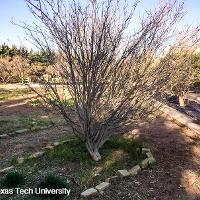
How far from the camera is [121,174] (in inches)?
211

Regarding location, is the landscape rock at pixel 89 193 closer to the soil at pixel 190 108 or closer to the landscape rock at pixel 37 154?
the landscape rock at pixel 37 154

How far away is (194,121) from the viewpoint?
877 centimetres

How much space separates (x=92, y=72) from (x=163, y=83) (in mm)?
1504

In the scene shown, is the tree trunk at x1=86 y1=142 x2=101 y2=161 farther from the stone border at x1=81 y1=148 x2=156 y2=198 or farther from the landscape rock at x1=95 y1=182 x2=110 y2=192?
the landscape rock at x1=95 y1=182 x2=110 y2=192

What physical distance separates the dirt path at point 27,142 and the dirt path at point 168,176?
2.23 m

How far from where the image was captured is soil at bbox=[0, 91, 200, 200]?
16.1 feet

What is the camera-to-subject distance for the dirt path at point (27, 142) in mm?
6767

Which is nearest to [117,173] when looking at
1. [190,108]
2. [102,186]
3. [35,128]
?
[102,186]

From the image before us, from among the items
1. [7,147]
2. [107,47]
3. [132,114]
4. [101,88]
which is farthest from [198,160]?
[7,147]

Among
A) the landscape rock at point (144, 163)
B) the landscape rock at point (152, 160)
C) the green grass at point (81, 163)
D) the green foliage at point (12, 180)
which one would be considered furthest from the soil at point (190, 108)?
the green foliage at point (12, 180)

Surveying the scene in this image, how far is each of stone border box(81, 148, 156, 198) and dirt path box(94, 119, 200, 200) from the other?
0.09 meters

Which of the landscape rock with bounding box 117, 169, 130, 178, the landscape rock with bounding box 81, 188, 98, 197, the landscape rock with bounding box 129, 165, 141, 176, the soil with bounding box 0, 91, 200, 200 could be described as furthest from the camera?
the landscape rock with bounding box 129, 165, 141, 176

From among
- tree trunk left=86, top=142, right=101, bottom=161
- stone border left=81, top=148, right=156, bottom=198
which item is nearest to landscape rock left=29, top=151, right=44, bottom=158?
tree trunk left=86, top=142, right=101, bottom=161

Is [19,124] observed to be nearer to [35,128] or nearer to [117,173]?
[35,128]
